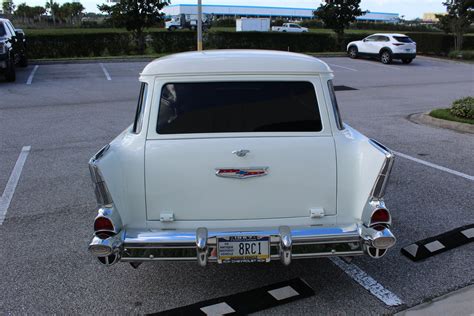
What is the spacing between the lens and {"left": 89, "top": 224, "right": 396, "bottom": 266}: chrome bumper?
9.82 feet

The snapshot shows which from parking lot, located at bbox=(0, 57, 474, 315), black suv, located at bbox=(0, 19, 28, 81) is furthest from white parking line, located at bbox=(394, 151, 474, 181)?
black suv, located at bbox=(0, 19, 28, 81)

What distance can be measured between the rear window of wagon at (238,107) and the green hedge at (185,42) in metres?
23.5

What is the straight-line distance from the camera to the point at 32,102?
11.8m

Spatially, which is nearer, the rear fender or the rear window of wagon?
the rear fender

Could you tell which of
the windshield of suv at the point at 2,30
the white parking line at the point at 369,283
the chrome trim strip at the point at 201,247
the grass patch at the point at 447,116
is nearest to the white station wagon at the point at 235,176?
the chrome trim strip at the point at 201,247

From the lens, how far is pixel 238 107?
3.44 meters

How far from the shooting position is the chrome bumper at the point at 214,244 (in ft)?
9.82

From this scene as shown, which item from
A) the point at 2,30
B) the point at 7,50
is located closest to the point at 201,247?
the point at 7,50

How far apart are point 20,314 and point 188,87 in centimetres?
209

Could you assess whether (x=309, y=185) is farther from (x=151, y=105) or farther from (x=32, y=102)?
(x=32, y=102)

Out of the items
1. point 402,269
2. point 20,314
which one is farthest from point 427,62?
point 20,314

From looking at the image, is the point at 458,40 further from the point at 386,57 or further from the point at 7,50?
the point at 7,50

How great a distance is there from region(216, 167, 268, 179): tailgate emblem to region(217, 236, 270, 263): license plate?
0.44 meters

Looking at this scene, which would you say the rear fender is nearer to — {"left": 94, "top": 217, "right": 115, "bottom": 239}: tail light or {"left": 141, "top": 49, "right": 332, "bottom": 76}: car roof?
{"left": 141, "top": 49, "right": 332, "bottom": 76}: car roof
